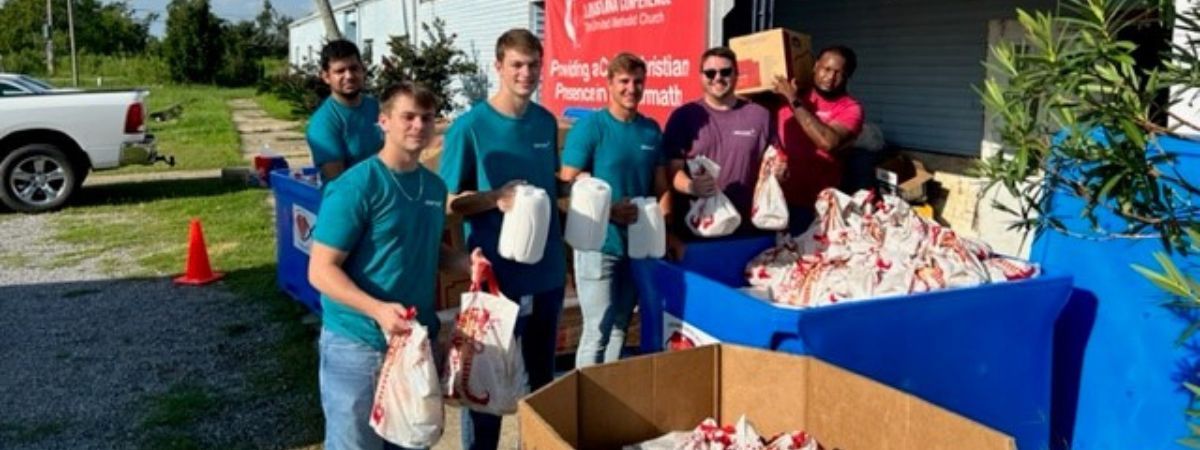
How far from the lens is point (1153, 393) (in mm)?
3229

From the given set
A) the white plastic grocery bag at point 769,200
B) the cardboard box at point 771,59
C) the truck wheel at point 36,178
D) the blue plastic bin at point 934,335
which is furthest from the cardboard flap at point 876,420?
the truck wheel at point 36,178

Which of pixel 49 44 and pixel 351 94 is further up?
pixel 49 44

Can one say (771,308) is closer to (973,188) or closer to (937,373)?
(937,373)

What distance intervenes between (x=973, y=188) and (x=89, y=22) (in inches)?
2452

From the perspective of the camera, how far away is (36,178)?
35.4ft

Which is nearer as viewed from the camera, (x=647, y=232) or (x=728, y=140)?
(x=647, y=232)

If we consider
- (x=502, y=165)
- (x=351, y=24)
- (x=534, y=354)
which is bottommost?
(x=534, y=354)

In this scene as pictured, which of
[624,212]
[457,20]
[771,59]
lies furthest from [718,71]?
[457,20]

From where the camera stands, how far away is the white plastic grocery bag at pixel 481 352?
283 cm

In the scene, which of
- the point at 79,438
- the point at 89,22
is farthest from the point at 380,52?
the point at 89,22

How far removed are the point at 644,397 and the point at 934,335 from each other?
98 centimetres

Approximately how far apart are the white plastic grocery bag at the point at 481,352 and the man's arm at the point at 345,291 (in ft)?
0.86

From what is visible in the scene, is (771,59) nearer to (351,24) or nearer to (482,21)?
(482,21)

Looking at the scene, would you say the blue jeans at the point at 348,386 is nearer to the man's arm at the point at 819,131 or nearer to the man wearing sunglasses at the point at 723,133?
the man wearing sunglasses at the point at 723,133
